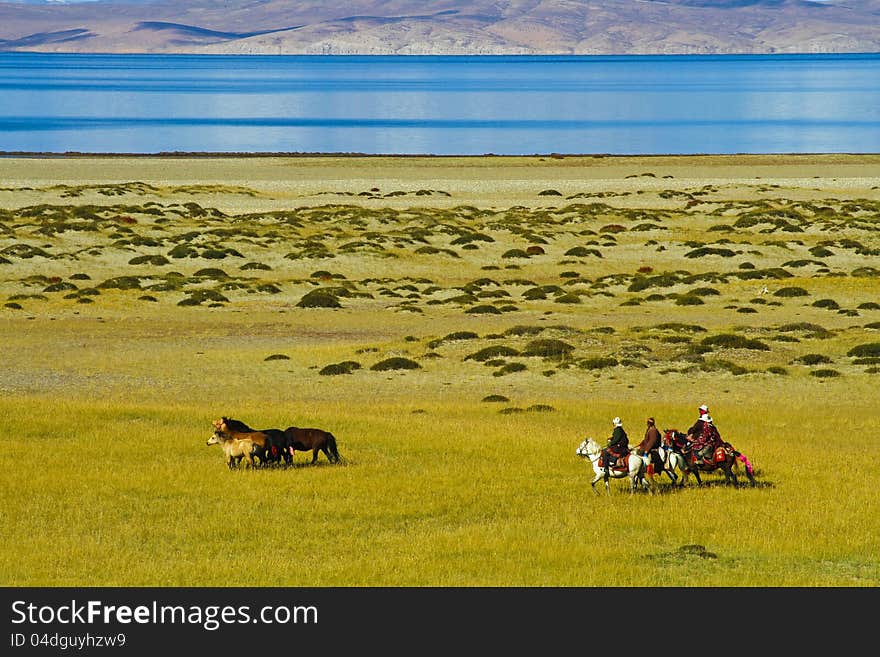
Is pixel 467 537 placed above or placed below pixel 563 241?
above

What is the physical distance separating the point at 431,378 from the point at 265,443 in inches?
677

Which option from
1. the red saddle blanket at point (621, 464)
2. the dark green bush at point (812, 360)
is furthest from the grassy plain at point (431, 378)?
the red saddle blanket at point (621, 464)

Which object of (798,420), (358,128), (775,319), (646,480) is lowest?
(358,128)

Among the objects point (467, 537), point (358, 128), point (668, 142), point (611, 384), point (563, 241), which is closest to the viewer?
point (467, 537)

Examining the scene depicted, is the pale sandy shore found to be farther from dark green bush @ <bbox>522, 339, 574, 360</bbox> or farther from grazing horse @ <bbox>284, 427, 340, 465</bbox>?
grazing horse @ <bbox>284, 427, 340, 465</bbox>

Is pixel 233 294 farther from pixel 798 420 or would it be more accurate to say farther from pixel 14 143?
pixel 14 143

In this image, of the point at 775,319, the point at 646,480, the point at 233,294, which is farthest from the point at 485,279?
the point at 646,480

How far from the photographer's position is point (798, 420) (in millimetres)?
30203

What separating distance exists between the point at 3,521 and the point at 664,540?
29.6ft

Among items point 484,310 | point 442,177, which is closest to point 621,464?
point 484,310

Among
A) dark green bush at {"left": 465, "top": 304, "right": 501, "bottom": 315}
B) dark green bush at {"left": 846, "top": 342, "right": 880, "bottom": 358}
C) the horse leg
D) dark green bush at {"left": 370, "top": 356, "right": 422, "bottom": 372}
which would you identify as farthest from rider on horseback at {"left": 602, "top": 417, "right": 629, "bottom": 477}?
dark green bush at {"left": 465, "top": 304, "right": 501, "bottom": 315}

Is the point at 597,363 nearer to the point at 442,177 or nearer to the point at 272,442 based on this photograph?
the point at 272,442

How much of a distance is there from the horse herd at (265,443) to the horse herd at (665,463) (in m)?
4.76

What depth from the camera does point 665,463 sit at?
2005cm
